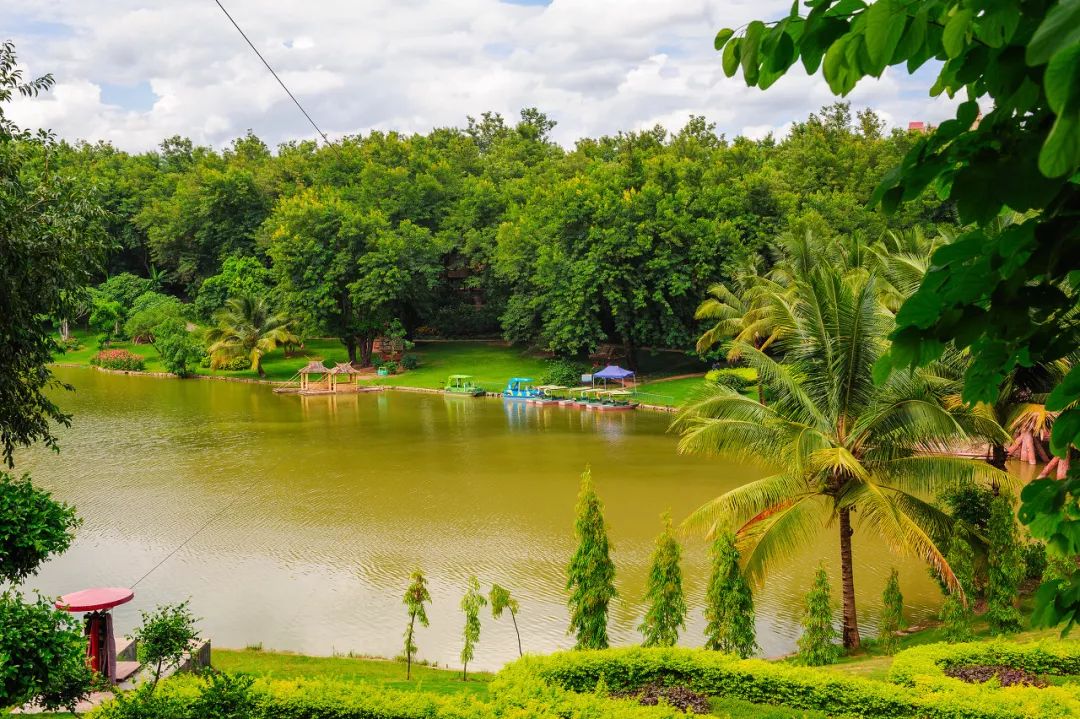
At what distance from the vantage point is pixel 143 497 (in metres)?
16.9

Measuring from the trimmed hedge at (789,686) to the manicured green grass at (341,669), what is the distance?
109 cm

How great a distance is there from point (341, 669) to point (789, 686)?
186 inches

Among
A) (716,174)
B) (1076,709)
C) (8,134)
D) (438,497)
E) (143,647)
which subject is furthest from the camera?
(716,174)

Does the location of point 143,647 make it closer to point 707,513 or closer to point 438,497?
point 707,513

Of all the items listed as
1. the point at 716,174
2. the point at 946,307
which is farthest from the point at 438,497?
the point at 716,174

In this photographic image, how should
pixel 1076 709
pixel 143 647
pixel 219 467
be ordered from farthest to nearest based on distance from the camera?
pixel 219 467
pixel 143 647
pixel 1076 709

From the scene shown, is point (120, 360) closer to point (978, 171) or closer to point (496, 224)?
point (496, 224)

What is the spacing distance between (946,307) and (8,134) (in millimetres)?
8707

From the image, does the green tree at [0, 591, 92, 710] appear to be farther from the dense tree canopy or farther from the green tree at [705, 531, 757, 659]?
the dense tree canopy

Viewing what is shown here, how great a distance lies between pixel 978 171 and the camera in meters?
1.55

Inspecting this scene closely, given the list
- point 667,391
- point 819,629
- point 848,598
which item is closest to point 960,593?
point 848,598

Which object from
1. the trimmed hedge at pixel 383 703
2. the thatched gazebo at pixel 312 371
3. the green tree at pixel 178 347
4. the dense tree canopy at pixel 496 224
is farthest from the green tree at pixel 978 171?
the green tree at pixel 178 347

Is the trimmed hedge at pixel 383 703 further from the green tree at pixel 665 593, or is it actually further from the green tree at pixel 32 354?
the green tree at pixel 665 593

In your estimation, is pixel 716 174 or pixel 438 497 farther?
pixel 716 174
